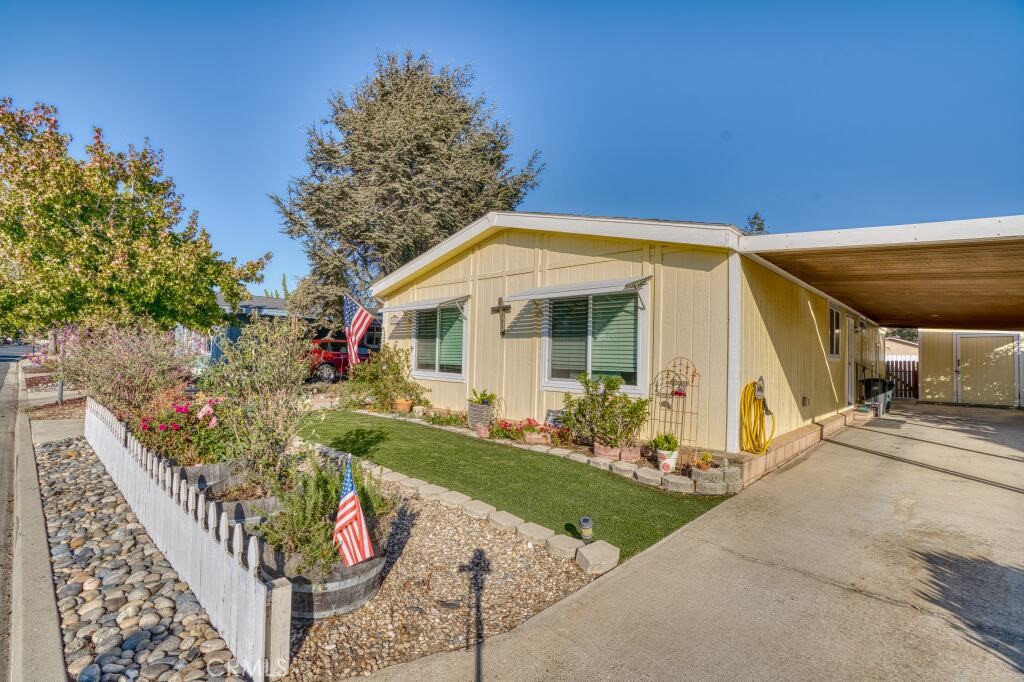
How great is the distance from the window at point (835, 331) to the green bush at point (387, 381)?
8258mm

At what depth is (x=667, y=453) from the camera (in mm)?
5262

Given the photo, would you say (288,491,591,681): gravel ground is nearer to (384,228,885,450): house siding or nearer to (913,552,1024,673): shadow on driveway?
(913,552,1024,673): shadow on driveway

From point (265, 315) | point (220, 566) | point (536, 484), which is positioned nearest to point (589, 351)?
point (536, 484)

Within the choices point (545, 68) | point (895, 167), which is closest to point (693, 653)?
point (545, 68)

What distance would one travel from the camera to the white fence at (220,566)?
206 cm

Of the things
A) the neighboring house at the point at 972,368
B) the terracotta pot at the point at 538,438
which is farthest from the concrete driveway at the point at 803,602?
the neighboring house at the point at 972,368

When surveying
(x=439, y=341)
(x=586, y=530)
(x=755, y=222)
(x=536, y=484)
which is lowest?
(x=536, y=484)

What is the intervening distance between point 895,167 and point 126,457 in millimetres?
30873

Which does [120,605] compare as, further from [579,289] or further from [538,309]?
[538,309]

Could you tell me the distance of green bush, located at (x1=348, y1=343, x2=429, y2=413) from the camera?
10.1m

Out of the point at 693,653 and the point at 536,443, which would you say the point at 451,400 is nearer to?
the point at 536,443

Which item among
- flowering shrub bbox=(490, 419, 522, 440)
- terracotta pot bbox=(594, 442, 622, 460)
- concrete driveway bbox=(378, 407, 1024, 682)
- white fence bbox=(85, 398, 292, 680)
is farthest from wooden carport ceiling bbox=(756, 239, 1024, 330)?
white fence bbox=(85, 398, 292, 680)

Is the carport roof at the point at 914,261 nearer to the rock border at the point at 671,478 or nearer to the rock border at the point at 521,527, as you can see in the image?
the rock border at the point at 671,478

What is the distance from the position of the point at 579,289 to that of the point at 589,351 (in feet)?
3.12
